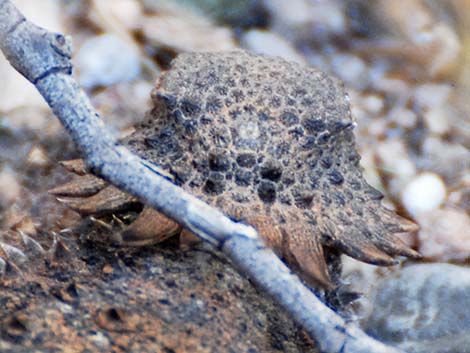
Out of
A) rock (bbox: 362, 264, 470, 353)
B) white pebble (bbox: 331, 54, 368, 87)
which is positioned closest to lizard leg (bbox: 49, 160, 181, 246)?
rock (bbox: 362, 264, 470, 353)

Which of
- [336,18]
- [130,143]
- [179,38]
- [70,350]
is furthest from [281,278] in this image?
[336,18]

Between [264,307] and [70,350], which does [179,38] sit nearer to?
[264,307]

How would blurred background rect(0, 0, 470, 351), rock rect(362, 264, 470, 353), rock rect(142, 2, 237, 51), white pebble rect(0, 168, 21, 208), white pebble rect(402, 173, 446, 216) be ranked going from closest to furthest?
rock rect(362, 264, 470, 353) → white pebble rect(0, 168, 21, 208) → blurred background rect(0, 0, 470, 351) → white pebble rect(402, 173, 446, 216) → rock rect(142, 2, 237, 51)

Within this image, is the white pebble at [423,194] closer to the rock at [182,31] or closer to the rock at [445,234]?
the rock at [445,234]

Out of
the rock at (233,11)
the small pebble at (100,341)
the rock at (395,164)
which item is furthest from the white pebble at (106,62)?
the small pebble at (100,341)

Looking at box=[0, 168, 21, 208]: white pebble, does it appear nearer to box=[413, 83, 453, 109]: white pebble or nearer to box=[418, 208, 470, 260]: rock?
box=[418, 208, 470, 260]: rock
